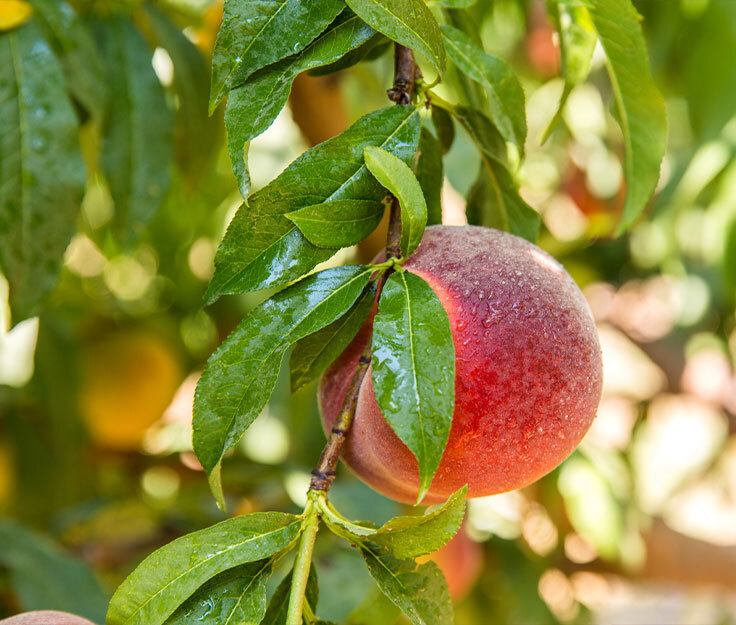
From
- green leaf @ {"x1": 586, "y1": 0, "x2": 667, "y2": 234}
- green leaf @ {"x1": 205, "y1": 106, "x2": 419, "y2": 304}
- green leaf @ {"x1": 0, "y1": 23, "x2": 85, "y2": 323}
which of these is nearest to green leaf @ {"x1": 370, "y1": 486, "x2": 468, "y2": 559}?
green leaf @ {"x1": 205, "y1": 106, "x2": 419, "y2": 304}

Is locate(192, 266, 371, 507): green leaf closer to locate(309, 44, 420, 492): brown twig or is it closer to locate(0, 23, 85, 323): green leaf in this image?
locate(309, 44, 420, 492): brown twig

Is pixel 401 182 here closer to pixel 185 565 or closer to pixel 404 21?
pixel 404 21

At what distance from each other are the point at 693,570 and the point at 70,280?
3.59 feet

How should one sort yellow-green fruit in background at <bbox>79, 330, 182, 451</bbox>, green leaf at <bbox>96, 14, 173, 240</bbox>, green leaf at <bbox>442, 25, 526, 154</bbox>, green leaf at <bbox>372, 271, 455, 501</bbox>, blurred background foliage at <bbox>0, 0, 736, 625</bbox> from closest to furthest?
green leaf at <bbox>372, 271, 455, 501</bbox>
green leaf at <bbox>442, 25, 526, 154</bbox>
green leaf at <bbox>96, 14, 173, 240</bbox>
blurred background foliage at <bbox>0, 0, 736, 625</bbox>
yellow-green fruit in background at <bbox>79, 330, 182, 451</bbox>

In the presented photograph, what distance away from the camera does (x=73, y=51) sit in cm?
Answer: 63

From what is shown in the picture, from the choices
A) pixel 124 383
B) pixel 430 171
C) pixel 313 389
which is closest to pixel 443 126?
pixel 430 171

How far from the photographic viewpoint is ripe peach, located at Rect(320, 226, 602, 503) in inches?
14.1

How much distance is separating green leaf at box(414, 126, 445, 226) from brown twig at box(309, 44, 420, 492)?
34mm

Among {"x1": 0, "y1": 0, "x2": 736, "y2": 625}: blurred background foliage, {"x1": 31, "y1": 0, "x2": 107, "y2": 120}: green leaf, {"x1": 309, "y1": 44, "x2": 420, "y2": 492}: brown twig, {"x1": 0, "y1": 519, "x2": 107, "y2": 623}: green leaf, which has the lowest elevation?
{"x1": 0, "y1": 0, "x2": 736, "y2": 625}: blurred background foliage

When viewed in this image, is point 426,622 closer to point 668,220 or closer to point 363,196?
point 363,196

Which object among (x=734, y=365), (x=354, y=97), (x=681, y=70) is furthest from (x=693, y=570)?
(x=354, y=97)

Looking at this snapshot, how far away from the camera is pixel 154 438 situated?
153 centimetres

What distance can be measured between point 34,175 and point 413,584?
381 millimetres

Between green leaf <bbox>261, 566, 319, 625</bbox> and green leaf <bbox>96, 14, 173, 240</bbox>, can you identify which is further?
green leaf <bbox>96, 14, 173, 240</bbox>
